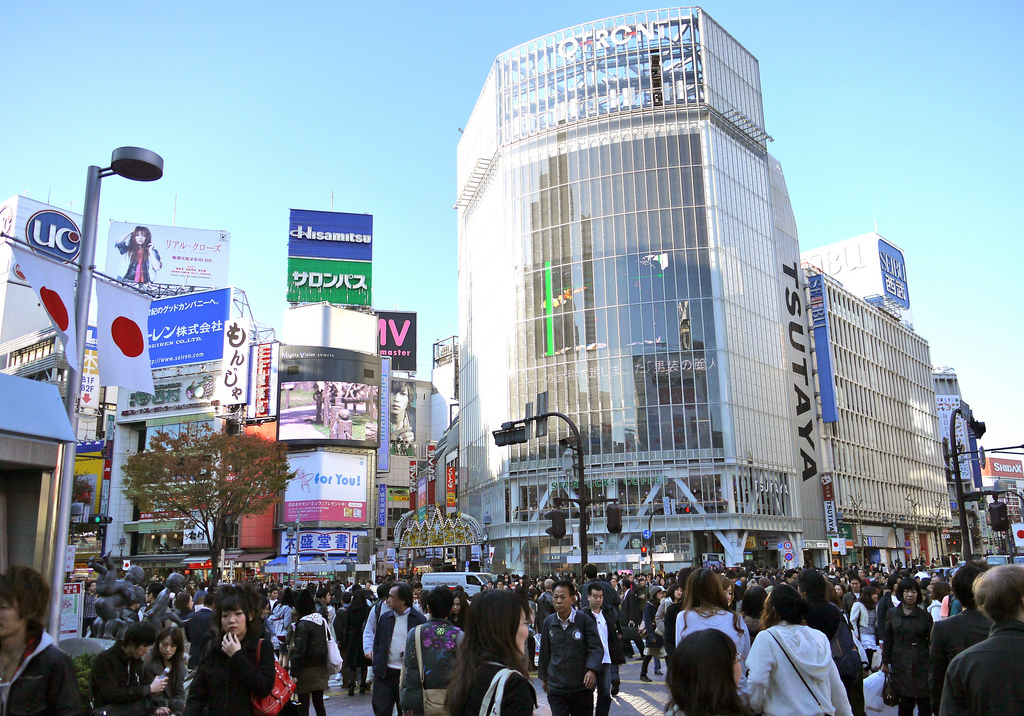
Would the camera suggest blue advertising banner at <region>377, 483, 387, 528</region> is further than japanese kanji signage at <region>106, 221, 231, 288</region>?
Yes

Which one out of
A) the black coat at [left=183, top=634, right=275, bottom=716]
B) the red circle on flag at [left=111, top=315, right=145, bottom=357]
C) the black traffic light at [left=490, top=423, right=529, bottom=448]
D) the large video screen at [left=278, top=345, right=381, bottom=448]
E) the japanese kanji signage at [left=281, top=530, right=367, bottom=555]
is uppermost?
the large video screen at [left=278, top=345, right=381, bottom=448]

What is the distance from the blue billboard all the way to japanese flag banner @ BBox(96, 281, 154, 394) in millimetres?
94098

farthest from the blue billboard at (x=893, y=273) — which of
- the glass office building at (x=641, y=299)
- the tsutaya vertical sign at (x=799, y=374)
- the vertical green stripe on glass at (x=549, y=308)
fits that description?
the vertical green stripe on glass at (x=549, y=308)

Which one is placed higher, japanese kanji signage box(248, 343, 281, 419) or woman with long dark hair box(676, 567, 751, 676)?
japanese kanji signage box(248, 343, 281, 419)

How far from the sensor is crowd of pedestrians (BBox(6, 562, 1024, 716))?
3990 mm

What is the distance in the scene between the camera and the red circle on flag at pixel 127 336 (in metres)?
10.9

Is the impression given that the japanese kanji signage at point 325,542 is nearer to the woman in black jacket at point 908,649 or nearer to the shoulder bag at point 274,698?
the woman in black jacket at point 908,649

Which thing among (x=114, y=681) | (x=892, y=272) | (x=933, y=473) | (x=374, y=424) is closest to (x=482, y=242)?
(x=374, y=424)

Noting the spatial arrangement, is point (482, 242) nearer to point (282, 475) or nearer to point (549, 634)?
point (282, 475)

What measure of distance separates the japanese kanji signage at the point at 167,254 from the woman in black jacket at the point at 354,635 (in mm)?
68767

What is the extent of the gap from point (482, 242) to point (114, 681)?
66652 mm

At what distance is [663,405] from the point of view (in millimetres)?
Answer: 58781

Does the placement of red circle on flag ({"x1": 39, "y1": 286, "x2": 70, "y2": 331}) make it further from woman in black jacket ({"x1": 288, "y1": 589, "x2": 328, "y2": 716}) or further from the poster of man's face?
the poster of man's face

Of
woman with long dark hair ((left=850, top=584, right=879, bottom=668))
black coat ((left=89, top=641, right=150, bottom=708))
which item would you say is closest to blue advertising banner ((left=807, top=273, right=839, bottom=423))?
woman with long dark hair ((left=850, top=584, right=879, bottom=668))
